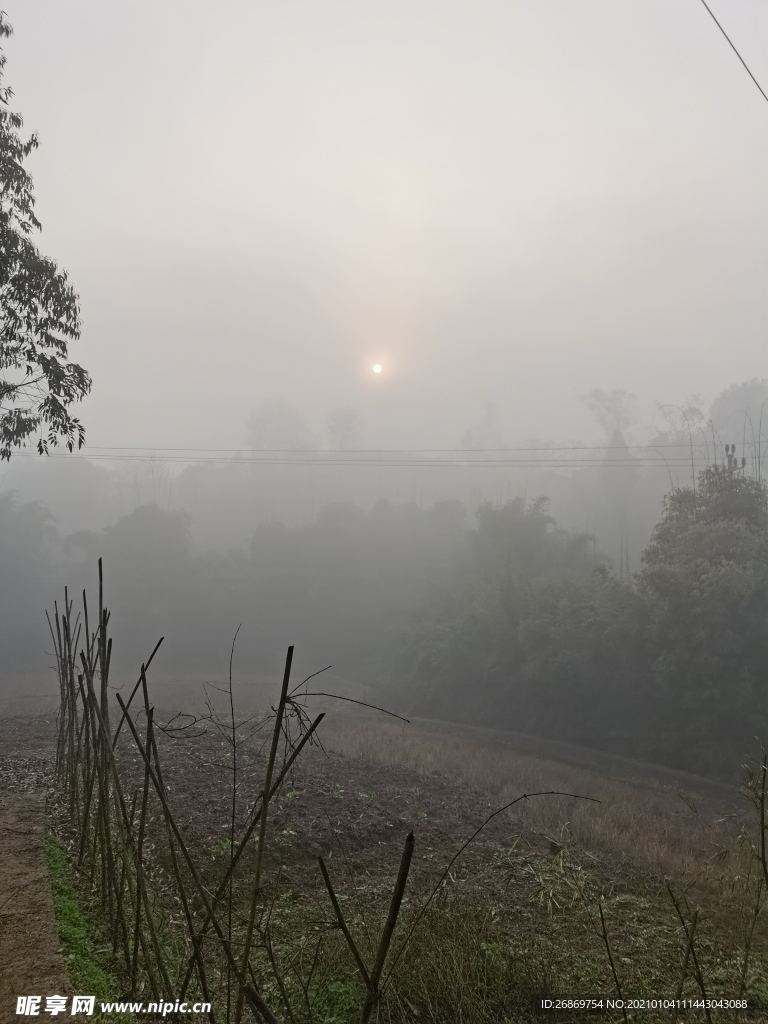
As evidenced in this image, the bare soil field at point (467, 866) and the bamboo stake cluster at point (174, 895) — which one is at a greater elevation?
the bamboo stake cluster at point (174, 895)

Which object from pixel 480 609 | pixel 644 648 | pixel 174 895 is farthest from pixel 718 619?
pixel 174 895

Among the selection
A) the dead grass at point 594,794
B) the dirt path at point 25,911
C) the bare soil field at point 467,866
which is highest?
the dirt path at point 25,911

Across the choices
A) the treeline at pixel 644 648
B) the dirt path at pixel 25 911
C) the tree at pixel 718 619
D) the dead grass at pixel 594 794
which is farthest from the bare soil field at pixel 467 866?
the treeline at pixel 644 648

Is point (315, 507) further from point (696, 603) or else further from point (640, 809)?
point (640, 809)

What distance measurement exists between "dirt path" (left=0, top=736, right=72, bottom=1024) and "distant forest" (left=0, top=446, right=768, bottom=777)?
9126 mm

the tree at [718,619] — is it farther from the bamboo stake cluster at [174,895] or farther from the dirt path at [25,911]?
the dirt path at [25,911]

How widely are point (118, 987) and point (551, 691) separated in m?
16.8

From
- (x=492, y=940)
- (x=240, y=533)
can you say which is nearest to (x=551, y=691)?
(x=492, y=940)

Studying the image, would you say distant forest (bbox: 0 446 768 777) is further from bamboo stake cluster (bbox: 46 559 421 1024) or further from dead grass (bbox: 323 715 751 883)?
bamboo stake cluster (bbox: 46 559 421 1024)

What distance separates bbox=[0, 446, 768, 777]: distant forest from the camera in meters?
15.0

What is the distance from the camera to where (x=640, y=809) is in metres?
10.1

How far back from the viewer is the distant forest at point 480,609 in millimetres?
15008

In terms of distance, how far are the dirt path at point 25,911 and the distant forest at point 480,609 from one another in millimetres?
9126

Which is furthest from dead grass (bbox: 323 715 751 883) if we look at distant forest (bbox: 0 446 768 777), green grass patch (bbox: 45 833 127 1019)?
green grass patch (bbox: 45 833 127 1019)
